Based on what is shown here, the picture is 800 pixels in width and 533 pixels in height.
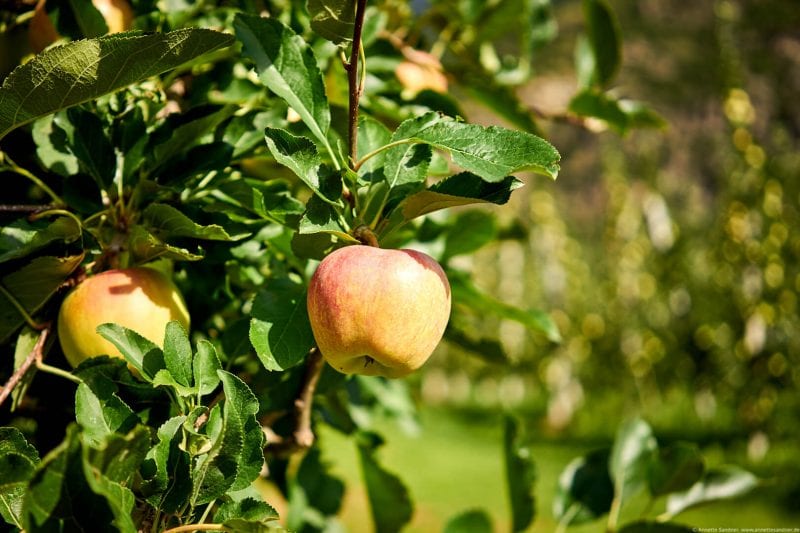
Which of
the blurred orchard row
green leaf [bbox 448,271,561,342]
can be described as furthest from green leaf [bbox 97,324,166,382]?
the blurred orchard row

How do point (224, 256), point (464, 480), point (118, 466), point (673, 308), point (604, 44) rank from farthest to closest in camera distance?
point (673, 308) → point (464, 480) → point (604, 44) → point (224, 256) → point (118, 466)

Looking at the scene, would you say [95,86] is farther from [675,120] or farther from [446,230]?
[675,120]

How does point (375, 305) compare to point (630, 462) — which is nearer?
point (375, 305)

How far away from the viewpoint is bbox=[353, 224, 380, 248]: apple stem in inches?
23.4

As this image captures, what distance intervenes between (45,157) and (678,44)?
23.6m

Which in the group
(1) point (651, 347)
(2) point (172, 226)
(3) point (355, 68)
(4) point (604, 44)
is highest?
(3) point (355, 68)

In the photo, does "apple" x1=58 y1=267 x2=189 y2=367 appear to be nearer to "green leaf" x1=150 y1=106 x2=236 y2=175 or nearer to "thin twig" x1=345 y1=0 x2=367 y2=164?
"green leaf" x1=150 y1=106 x2=236 y2=175

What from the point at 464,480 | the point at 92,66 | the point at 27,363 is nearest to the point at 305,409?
the point at 27,363

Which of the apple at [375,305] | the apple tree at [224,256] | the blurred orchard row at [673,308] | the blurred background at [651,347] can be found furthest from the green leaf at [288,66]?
the blurred orchard row at [673,308]

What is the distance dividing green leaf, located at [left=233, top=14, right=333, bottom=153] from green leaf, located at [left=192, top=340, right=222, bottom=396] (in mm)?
193

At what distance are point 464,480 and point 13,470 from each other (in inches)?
149

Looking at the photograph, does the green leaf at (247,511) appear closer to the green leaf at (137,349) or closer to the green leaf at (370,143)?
the green leaf at (137,349)

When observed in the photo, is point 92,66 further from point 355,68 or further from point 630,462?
point 630,462

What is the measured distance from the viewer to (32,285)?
615 mm
